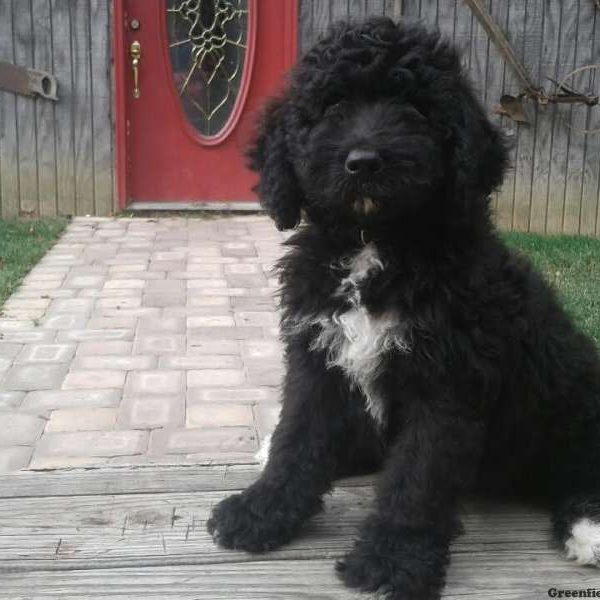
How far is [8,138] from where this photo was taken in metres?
7.81

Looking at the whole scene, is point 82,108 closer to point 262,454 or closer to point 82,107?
point 82,107

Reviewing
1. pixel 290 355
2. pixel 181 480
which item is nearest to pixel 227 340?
pixel 181 480

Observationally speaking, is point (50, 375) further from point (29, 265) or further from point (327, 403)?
point (29, 265)

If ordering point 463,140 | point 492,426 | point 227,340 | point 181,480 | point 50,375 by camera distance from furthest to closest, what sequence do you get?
point 227,340
point 50,375
point 181,480
point 492,426
point 463,140

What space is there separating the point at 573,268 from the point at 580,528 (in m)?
4.26

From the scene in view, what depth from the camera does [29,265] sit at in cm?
613

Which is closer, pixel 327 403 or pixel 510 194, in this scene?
pixel 327 403

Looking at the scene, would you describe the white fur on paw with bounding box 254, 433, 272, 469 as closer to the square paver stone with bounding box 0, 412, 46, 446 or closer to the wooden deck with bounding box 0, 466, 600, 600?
the wooden deck with bounding box 0, 466, 600, 600

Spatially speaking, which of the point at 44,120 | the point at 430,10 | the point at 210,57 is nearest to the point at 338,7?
the point at 430,10

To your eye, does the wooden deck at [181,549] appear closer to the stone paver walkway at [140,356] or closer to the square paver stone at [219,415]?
the stone paver walkway at [140,356]

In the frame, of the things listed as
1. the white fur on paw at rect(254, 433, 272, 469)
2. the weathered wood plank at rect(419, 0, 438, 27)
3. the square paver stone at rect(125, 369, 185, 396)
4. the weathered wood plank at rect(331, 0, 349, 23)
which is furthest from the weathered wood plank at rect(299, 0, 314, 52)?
the white fur on paw at rect(254, 433, 272, 469)

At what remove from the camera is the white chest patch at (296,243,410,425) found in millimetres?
2193

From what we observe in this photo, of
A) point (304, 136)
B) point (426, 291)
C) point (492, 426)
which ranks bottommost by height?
point (492, 426)

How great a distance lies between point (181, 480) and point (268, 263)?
3679 mm
